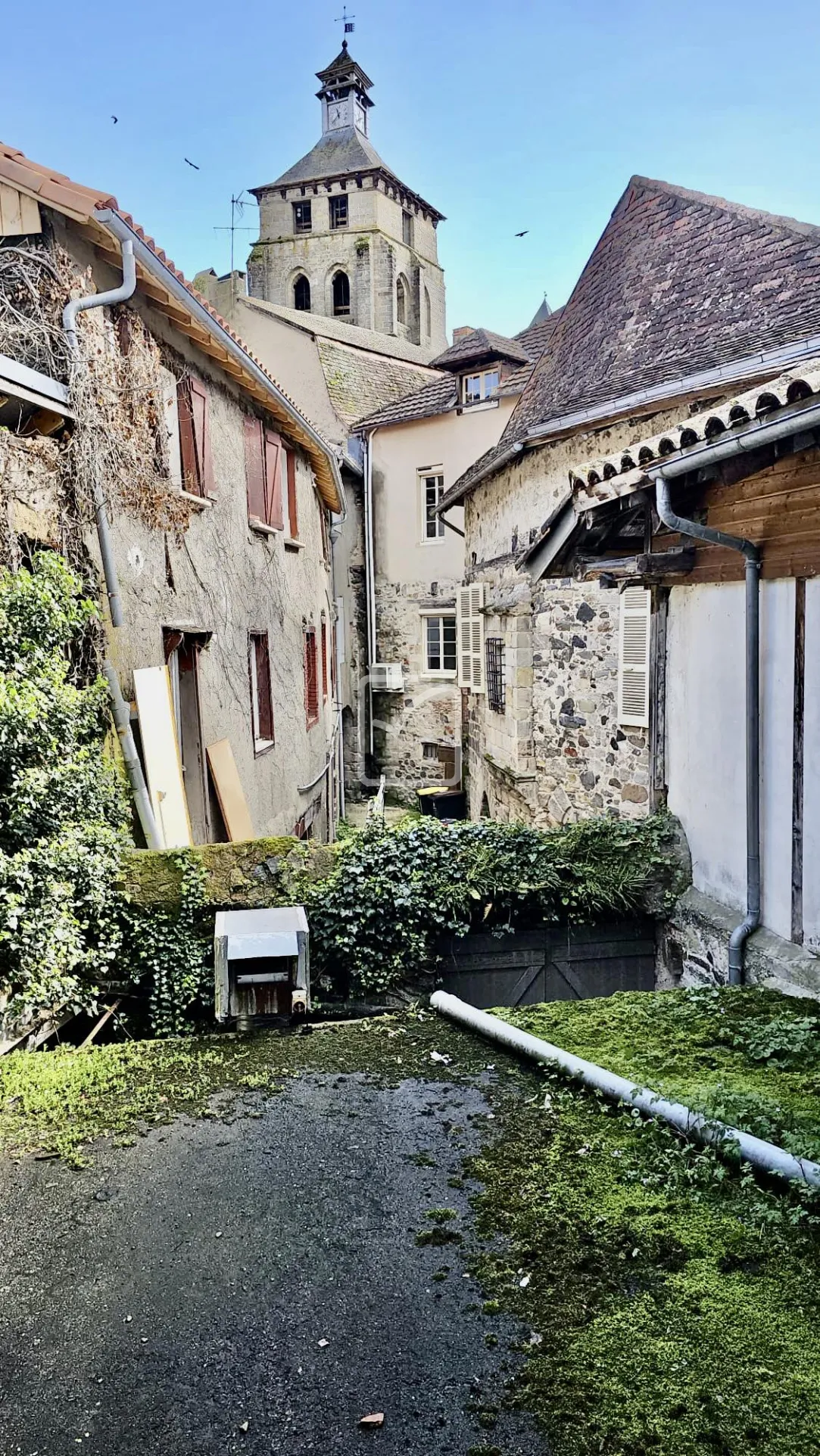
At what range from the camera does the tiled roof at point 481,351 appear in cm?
1736

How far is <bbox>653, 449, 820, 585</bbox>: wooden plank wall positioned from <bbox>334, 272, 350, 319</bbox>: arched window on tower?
40.5 metres

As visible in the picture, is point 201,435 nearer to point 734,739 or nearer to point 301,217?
point 734,739

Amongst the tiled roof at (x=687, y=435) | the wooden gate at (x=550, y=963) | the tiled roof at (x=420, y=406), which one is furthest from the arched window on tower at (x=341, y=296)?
the wooden gate at (x=550, y=963)

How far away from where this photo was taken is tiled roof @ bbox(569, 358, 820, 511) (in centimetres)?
407

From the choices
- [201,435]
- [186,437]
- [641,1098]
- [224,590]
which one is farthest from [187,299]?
[641,1098]

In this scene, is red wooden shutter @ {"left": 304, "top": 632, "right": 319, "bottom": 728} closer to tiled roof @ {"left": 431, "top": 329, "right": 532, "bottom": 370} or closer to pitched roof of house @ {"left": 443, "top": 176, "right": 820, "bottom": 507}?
pitched roof of house @ {"left": 443, "top": 176, "right": 820, "bottom": 507}

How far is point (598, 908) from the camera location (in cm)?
646

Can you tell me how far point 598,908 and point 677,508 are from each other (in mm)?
2666

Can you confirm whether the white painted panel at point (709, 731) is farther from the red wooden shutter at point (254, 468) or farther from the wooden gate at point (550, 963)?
the red wooden shutter at point (254, 468)

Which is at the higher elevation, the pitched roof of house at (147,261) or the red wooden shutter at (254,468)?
the pitched roof of house at (147,261)

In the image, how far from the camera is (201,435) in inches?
332

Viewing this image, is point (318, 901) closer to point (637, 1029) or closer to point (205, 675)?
point (637, 1029)

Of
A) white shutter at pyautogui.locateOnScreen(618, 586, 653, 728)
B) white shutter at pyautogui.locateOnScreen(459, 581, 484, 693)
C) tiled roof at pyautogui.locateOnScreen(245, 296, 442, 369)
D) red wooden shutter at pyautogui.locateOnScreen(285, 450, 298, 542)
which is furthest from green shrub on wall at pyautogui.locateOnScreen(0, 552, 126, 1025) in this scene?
tiled roof at pyautogui.locateOnScreen(245, 296, 442, 369)

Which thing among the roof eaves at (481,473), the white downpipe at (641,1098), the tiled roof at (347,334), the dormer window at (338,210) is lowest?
the white downpipe at (641,1098)
